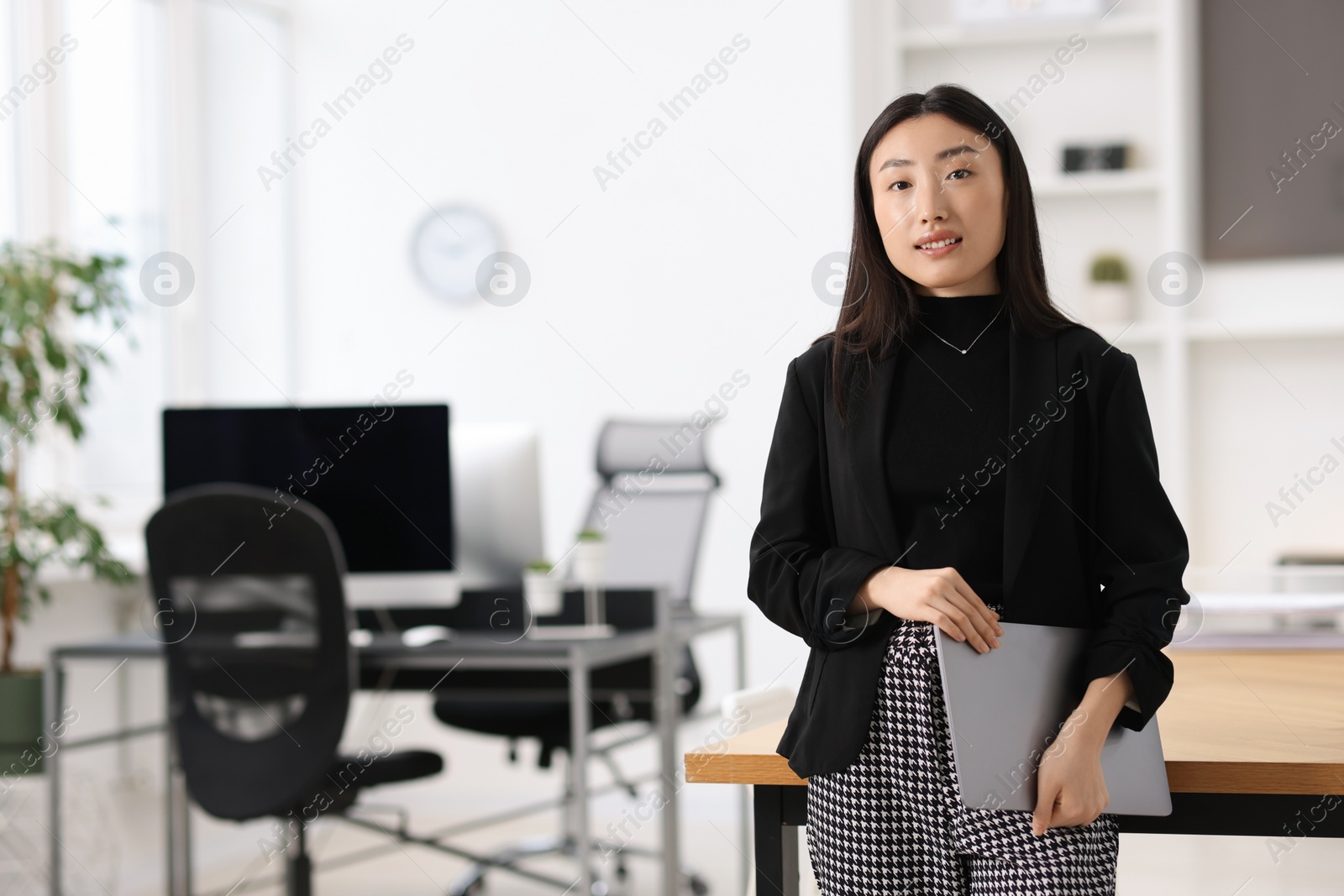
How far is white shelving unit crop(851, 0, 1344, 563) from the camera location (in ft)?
13.5

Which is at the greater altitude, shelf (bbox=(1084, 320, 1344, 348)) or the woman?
shelf (bbox=(1084, 320, 1344, 348))

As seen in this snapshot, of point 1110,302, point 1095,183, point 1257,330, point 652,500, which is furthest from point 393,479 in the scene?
point 1257,330

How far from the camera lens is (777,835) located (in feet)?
4.15

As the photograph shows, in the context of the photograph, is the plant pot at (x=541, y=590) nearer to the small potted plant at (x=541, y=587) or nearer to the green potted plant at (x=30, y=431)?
the small potted plant at (x=541, y=587)

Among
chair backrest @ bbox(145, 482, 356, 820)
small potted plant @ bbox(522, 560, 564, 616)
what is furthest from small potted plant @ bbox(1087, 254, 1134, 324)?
chair backrest @ bbox(145, 482, 356, 820)

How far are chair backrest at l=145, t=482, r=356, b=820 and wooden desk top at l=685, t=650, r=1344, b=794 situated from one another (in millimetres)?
1280

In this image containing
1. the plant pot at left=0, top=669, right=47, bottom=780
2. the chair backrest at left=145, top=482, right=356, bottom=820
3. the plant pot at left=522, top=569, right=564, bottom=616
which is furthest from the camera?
the plant pot at left=0, top=669, right=47, bottom=780

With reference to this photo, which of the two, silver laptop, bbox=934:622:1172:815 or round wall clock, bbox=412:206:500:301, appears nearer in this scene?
silver laptop, bbox=934:622:1172:815

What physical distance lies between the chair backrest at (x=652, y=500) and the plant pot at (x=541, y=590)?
1.83 feet

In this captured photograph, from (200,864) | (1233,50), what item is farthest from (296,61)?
(1233,50)

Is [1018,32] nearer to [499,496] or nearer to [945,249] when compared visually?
[499,496]

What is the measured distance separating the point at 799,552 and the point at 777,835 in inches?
12.7

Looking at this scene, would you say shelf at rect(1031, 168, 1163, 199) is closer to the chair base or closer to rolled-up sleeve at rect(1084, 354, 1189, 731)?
the chair base

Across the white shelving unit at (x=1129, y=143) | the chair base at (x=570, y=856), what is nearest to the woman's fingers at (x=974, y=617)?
the chair base at (x=570, y=856)
